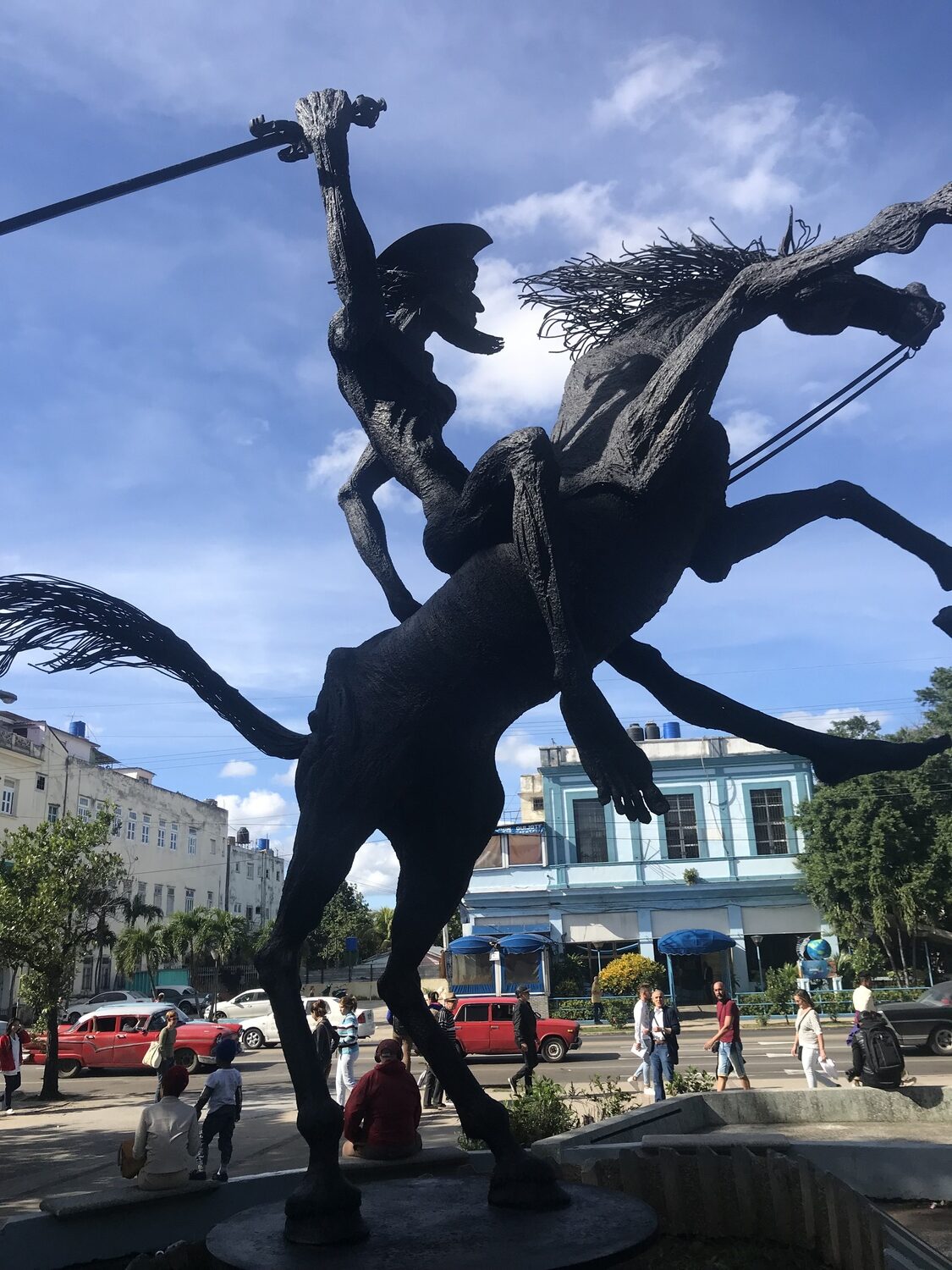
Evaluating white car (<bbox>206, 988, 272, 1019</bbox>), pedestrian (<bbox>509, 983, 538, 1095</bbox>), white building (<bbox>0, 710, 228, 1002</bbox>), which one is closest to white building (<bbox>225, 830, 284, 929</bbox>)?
white building (<bbox>0, 710, 228, 1002</bbox>)

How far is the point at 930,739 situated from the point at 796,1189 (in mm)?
1872

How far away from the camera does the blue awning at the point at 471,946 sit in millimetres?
25984

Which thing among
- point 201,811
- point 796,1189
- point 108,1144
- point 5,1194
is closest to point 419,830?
point 796,1189

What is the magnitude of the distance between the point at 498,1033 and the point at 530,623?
55.1 feet

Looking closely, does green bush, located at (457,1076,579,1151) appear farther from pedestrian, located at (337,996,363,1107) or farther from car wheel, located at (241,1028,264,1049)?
car wheel, located at (241,1028,264,1049)

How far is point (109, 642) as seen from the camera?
3.51 metres

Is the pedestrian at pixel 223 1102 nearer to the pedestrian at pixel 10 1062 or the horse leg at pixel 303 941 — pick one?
the horse leg at pixel 303 941

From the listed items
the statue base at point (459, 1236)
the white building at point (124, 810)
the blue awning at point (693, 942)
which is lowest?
the statue base at point (459, 1236)

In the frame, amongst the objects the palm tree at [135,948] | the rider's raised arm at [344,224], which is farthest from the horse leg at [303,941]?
the palm tree at [135,948]

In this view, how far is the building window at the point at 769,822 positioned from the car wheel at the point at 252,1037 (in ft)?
48.4

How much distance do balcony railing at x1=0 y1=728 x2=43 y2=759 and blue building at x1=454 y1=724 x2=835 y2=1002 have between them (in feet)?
62.0

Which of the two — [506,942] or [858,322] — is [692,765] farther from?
[858,322]

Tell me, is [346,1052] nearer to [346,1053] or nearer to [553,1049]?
[346,1053]

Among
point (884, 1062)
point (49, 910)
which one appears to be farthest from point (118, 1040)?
point (884, 1062)
